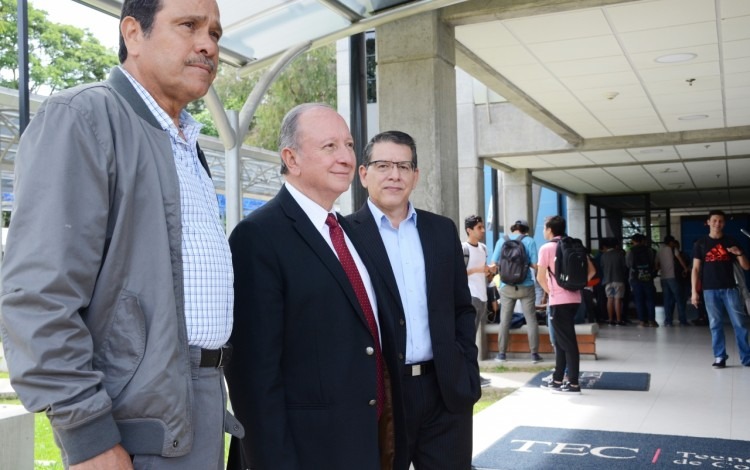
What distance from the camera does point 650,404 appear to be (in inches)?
300

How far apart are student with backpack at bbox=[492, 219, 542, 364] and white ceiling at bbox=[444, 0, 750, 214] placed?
5.89 feet

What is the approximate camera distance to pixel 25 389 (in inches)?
54.8

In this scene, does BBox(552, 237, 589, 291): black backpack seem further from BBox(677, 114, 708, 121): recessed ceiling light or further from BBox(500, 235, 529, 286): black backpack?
BBox(677, 114, 708, 121): recessed ceiling light

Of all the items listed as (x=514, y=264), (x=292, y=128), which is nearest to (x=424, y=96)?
(x=292, y=128)

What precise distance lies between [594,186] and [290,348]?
1918 cm

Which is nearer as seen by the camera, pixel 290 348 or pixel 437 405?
pixel 290 348

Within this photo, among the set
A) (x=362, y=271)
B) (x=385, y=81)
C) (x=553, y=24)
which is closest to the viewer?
(x=362, y=271)

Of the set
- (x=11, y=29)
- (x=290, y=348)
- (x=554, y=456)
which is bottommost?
(x=554, y=456)

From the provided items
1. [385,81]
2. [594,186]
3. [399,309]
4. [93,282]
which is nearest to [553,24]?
[385,81]

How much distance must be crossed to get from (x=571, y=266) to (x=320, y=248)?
18.9 feet

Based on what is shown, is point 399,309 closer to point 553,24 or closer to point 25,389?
point 25,389

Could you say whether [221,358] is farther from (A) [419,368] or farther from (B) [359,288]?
(A) [419,368]

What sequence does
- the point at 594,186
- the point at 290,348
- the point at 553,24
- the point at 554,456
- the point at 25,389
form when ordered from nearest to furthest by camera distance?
1. the point at 25,389
2. the point at 290,348
3. the point at 554,456
4. the point at 553,24
5. the point at 594,186

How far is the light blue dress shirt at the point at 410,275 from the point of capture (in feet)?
9.98
